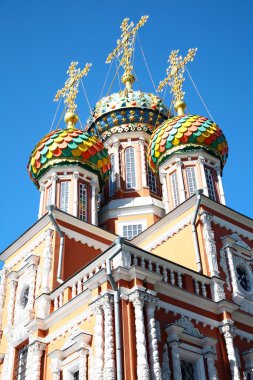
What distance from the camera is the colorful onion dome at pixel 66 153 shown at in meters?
19.0

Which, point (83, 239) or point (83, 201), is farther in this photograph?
point (83, 201)

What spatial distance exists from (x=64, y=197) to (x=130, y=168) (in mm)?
4460

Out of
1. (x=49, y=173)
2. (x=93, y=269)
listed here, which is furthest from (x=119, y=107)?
(x=93, y=269)

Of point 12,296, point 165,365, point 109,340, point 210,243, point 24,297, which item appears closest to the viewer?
point 109,340

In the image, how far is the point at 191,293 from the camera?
514 inches

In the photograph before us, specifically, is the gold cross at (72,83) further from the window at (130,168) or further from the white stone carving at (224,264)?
the white stone carving at (224,264)

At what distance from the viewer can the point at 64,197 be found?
18.5 m

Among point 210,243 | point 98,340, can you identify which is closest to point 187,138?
point 210,243

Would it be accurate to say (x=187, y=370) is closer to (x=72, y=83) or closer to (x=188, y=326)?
(x=188, y=326)

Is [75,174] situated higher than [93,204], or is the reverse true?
[75,174]

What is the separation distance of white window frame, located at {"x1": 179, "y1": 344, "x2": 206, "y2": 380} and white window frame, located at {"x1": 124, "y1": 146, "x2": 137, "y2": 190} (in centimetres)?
992

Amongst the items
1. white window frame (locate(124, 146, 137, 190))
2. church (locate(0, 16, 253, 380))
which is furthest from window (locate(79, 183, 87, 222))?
white window frame (locate(124, 146, 137, 190))

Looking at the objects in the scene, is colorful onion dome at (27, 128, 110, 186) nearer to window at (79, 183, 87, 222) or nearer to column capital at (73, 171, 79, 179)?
column capital at (73, 171, 79, 179)

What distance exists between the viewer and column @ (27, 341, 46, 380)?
1301 cm
